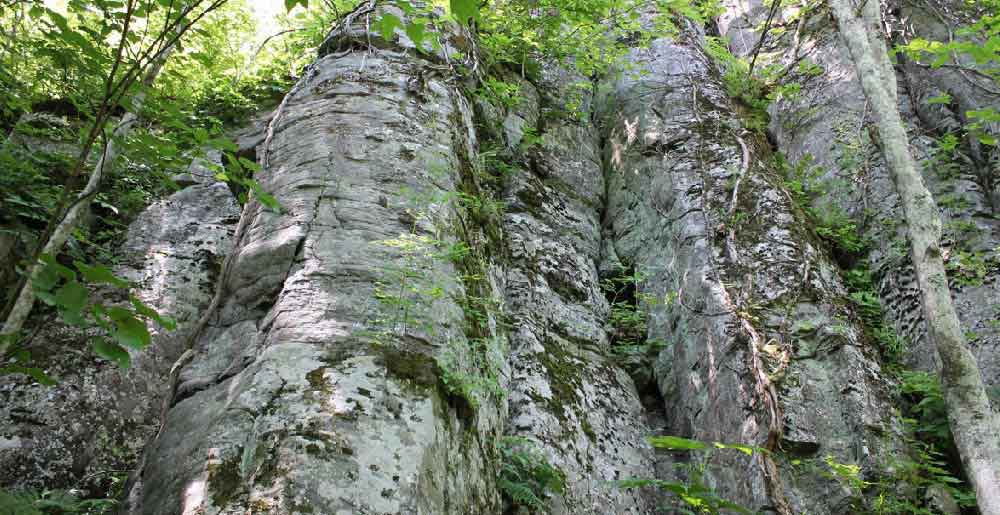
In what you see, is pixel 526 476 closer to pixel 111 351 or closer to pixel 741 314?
pixel 741 314

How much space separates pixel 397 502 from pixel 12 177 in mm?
5589

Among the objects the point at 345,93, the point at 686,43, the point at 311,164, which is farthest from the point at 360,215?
the point at 686,43

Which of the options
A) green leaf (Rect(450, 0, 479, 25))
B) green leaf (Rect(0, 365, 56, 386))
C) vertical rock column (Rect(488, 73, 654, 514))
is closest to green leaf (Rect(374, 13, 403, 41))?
green leaf (Rect(450, 0, 479, 25))

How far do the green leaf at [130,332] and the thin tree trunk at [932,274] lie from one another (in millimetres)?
4509

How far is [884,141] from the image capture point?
15.9 ft

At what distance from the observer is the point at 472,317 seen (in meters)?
4.32

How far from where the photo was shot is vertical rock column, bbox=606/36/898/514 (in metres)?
4.71

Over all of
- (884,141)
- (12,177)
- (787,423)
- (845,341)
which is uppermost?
(12,177)

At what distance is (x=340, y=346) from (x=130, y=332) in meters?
1.66

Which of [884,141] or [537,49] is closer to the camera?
[884,141]

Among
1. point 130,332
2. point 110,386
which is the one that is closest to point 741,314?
point 130,332

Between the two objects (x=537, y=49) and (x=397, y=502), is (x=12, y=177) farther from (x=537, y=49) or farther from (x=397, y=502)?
(x=537, y=49)

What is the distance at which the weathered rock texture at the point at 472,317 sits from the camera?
314 cm

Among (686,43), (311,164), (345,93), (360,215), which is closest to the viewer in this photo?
(360,215)
